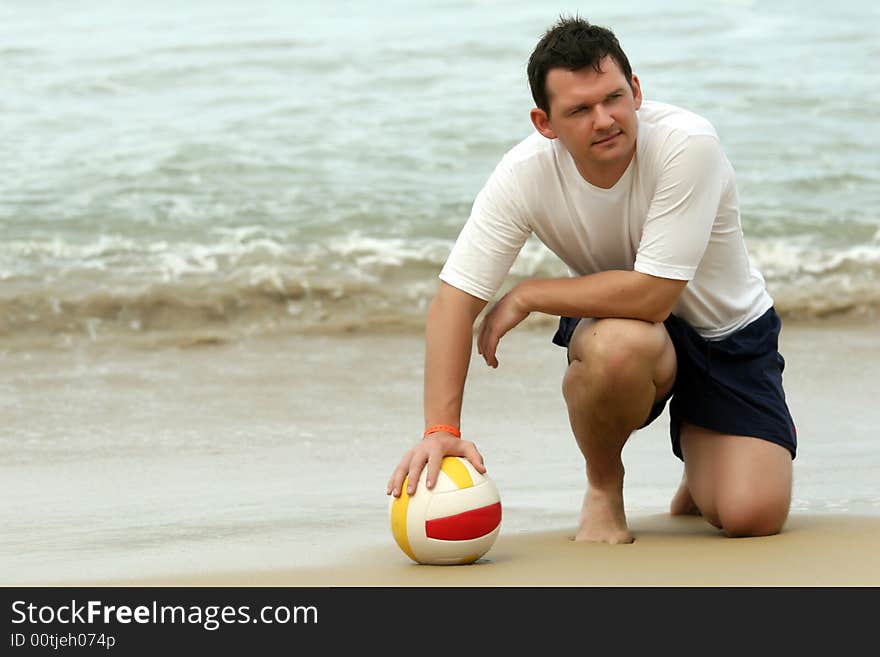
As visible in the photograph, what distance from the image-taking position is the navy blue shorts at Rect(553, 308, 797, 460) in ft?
13.3

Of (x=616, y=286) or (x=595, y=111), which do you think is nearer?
(x=595, y=111)

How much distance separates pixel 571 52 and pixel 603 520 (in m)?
1.29

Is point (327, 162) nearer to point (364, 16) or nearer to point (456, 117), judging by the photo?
point (456, 117)

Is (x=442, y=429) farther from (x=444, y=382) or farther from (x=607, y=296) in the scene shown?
(x=607, y=296)

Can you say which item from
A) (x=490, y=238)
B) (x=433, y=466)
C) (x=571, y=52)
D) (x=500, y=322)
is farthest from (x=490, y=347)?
(x=571, y=52)

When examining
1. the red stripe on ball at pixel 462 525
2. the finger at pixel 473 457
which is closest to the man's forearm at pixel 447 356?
the finger at pixel 473 457

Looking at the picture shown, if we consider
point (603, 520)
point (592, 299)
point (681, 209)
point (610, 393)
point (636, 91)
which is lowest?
point (603, 520)

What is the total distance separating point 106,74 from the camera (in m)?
13.5

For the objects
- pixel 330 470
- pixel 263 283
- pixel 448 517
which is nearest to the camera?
pixel 448 517

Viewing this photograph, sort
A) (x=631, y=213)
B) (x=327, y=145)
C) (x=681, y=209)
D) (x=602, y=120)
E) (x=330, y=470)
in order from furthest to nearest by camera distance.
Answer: (x=327, y=145)
(x=330, y=470)
(x=631, y=213)
(x=681, y=209)
(x=602, y=120)

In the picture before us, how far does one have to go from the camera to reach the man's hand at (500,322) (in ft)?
12.7

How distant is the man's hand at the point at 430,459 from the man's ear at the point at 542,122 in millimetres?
865

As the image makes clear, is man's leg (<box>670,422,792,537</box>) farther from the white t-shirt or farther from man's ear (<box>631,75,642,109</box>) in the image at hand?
man's ear (<box>631,75,642,109</box>)

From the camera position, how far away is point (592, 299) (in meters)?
3.78
